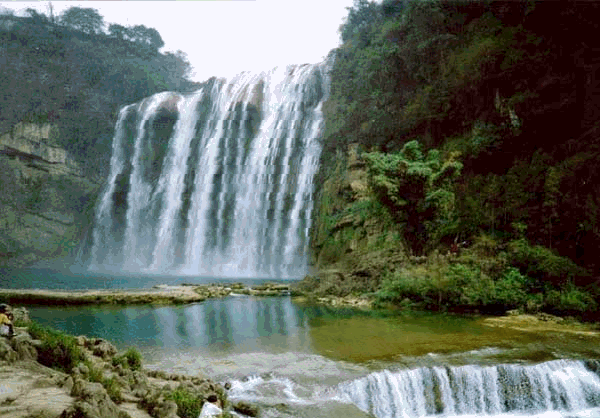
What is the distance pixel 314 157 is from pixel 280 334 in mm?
20882

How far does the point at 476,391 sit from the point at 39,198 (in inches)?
1494

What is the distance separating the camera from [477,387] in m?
8.27

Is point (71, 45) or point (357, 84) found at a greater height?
point (71, 45)

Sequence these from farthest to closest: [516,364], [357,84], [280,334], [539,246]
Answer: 1. [357,84]
2. [539,246]
3. [280,334]
4. [516,364]

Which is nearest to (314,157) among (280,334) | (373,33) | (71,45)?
(373,33)

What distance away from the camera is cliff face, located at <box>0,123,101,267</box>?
3678 centimetres

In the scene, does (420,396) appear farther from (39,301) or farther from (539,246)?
(39,301)

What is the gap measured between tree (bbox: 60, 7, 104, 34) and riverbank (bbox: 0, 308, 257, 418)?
4680 centimetres

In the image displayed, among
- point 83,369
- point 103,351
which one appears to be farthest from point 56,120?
point 83,369

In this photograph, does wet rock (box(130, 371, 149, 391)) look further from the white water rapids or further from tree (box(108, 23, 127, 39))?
tree (box(108, 23, 127, 39))

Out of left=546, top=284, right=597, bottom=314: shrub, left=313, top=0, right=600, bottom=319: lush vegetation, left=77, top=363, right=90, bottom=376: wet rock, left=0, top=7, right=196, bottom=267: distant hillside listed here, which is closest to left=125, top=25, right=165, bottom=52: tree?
left=0, top=7, right=196, bottom=267: distant hillside

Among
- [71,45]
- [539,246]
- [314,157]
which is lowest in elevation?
[539,246]

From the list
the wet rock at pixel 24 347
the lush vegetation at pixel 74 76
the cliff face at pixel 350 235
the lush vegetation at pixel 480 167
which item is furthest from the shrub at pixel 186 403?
the lush vegetation at pixel 74 76

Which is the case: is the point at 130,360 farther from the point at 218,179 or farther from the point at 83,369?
the point at 218,179
